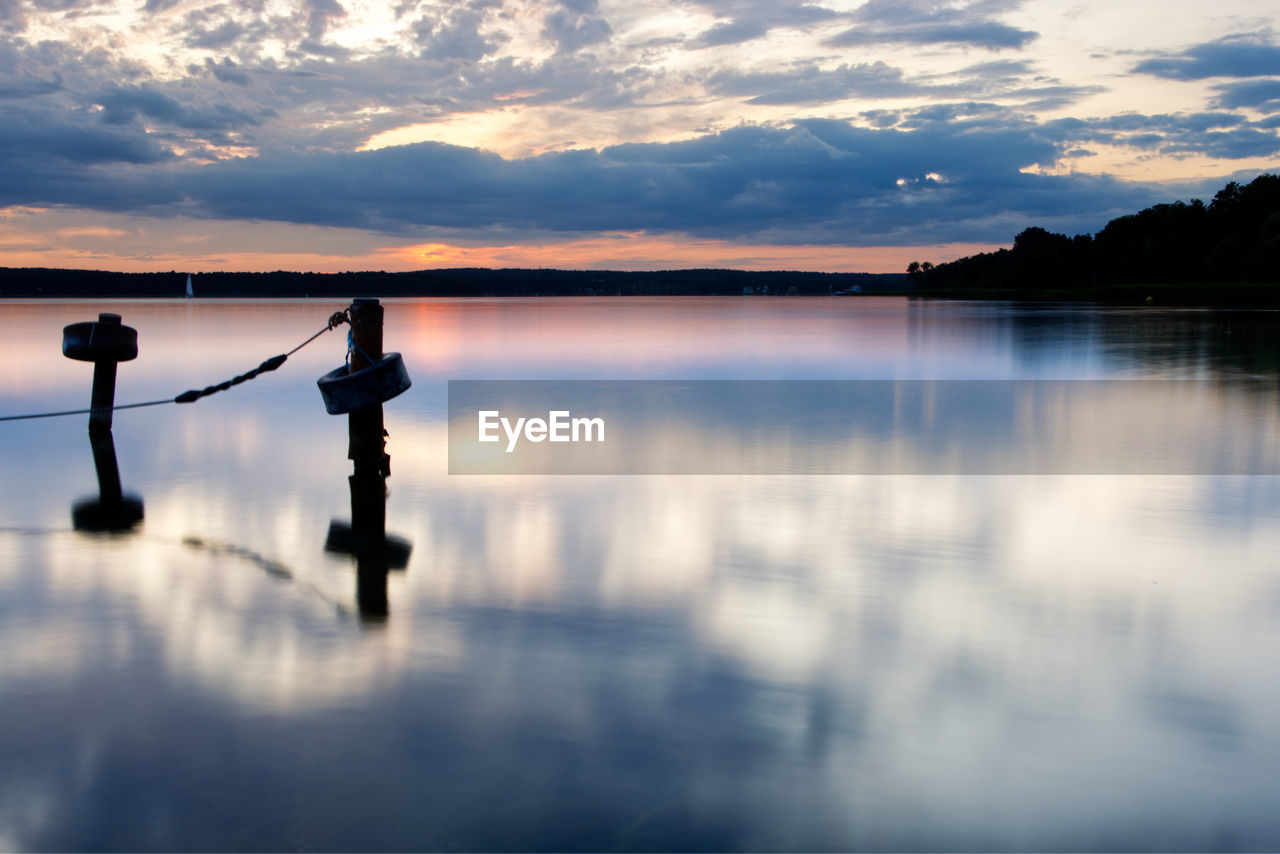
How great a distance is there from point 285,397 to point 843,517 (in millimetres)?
15865

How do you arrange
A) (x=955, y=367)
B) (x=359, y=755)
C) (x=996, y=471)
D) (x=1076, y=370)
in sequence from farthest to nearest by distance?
(x=955, y=367)
(x=1076, y=370)
(x=996, y=471)
(x=359, y=755)

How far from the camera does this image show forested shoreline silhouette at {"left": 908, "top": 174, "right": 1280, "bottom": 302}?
10688cm

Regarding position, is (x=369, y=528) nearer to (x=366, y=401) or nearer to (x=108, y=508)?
(x=366, y=401)

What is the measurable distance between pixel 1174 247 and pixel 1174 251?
544 mm

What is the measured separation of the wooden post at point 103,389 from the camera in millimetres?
14734

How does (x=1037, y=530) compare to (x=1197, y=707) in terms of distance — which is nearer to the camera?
(x=1197, y=707)

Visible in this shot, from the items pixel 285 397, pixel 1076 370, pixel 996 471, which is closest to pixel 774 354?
pixel 1076 370

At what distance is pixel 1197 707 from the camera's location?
5207 millimetres

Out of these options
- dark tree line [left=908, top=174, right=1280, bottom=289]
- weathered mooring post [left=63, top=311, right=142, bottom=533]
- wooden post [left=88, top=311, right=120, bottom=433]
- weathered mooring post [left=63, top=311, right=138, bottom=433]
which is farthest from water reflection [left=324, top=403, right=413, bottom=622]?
dark tree line [left=908, top=174, right=1280, bottom=289]

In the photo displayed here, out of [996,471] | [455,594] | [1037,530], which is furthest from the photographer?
[996,471]

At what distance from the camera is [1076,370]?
27766 mm

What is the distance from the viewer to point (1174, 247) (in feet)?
444

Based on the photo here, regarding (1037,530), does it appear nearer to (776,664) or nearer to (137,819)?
(776,664)

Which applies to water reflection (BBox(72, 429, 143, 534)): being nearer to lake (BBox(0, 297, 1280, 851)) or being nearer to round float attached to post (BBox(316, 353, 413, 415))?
lake (BBox(0, 297, 1280, 851))
